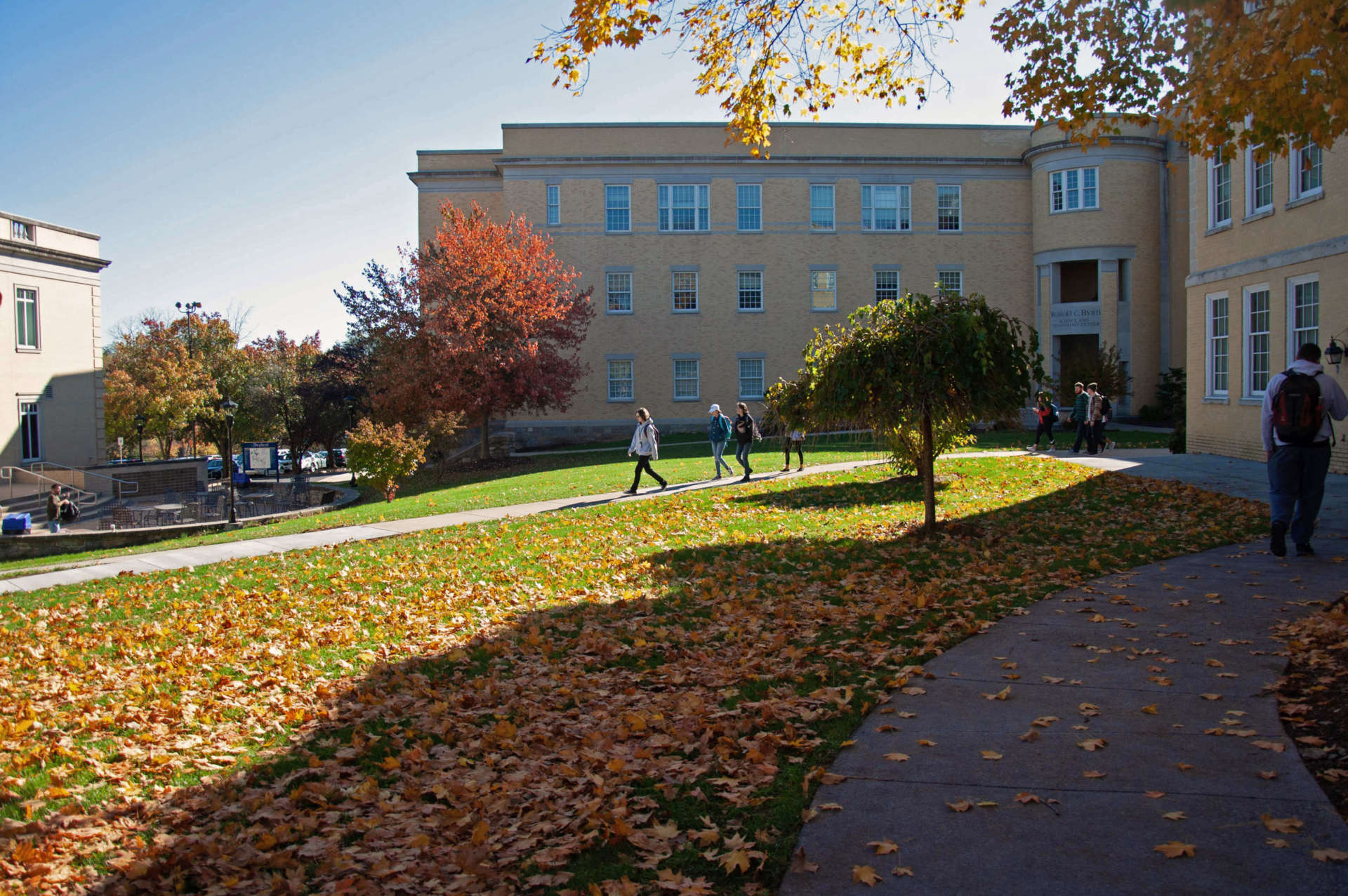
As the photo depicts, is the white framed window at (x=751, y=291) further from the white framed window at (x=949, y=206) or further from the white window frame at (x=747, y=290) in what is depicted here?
the white framed window at (x=949, y=206)

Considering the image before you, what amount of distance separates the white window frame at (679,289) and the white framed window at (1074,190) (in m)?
15.0

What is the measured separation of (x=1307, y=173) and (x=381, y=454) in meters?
20.8

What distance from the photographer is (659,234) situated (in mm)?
40938

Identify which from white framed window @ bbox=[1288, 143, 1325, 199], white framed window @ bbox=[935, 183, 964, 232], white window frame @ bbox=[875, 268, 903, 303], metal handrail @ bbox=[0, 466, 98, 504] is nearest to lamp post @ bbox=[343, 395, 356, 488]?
metal handrail @ bbox=[0, 466, 98, 504]

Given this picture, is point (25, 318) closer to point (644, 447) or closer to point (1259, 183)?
point (644, 447)

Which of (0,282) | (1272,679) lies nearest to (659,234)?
(0,282)

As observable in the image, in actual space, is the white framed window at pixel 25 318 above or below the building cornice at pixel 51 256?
below

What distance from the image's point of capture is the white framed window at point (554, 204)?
133 feet

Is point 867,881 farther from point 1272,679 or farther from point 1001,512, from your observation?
point 1001,512

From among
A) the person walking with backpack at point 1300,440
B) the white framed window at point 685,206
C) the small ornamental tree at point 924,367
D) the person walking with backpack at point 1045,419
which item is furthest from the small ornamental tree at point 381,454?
the person walking with backpack at point 1300,440

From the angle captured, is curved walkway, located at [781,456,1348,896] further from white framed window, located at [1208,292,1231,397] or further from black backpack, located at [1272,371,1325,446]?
white framed window, located at [1208,292,1231,397]

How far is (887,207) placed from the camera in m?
41.5

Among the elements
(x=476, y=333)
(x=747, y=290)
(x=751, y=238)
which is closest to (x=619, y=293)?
(x=747, y=290)

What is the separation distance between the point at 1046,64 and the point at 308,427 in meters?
51.7
